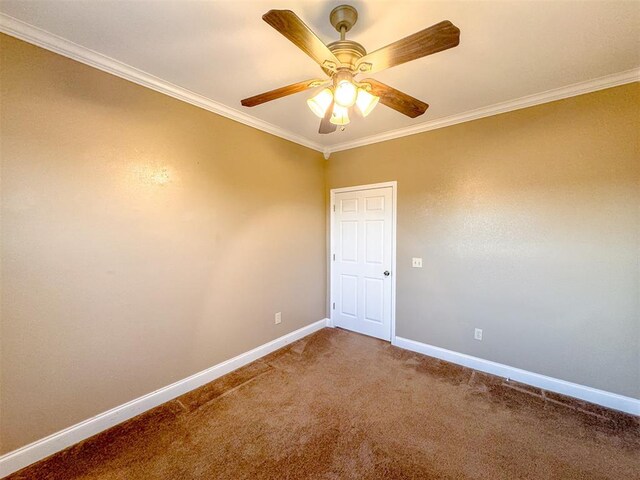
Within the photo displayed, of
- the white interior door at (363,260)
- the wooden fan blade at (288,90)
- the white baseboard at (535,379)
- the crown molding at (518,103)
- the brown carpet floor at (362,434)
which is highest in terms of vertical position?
the crown molding at (518,103)

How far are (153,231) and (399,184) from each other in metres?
2.68

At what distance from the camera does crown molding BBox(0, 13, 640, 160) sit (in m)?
1.69

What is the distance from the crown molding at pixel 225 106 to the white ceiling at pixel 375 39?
0.06m

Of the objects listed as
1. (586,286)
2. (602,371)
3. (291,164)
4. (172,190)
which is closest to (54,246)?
(172,190)

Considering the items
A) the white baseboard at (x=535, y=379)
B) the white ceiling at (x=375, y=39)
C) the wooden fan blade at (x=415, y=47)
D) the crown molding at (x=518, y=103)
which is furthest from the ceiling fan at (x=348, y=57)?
the white baseboard at (x=535, y=379)

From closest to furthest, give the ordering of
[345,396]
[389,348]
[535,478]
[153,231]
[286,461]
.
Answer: [535,478] < [286,461] < [153,231] < [345,396] < [389,348]

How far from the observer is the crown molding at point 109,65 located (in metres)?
1.64

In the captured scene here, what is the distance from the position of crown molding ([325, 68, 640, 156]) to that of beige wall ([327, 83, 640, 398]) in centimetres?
5

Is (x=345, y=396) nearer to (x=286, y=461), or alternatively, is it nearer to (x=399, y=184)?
(x=286, y=461)

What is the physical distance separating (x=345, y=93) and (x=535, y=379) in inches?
118

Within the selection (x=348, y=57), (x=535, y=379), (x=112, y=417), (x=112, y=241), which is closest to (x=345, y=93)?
(x=348, y=57)

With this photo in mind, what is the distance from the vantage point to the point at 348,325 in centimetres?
390

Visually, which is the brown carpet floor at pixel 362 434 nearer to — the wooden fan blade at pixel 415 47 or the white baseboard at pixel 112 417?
the white baseboard at pixel 112 417

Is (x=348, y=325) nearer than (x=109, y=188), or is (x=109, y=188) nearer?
(x=109, y=188)
